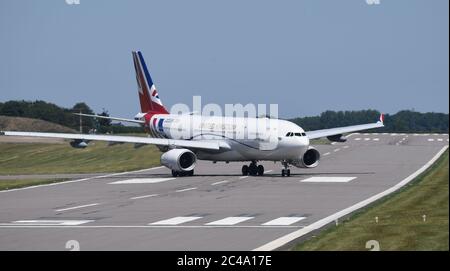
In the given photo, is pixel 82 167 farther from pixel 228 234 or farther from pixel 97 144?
pixel 228 234

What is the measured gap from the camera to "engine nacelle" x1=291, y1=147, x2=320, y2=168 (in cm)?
6425

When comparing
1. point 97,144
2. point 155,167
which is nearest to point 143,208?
point 155,167

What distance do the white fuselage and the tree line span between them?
89.5 ft

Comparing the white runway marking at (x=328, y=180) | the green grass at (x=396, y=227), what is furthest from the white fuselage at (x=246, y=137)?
the green grass at (x=396, y=227)

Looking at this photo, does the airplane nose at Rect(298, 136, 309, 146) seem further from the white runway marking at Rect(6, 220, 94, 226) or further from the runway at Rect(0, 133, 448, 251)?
the white runway marking at Rect(6, 220, 94, 226)

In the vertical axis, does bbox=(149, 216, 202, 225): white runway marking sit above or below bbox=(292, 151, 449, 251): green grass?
below

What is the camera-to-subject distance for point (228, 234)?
3122 cm

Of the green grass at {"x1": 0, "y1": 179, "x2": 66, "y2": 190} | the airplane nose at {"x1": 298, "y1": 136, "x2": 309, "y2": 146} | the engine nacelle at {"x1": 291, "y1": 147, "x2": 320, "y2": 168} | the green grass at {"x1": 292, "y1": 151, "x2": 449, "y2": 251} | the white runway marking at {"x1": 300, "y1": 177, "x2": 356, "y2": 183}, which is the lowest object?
the green grass at {"x1": 292, "y1": 151, "x2": 449, "y2": 251}

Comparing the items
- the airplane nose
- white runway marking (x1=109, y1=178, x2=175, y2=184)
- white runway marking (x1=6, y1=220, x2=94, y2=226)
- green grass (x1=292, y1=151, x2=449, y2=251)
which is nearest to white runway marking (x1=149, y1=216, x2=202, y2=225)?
white runway marking (x1=6, y1=220, x2=94, y2=226)

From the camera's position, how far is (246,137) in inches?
2522

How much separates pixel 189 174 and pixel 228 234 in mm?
33606

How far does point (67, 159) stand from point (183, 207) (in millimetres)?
45714

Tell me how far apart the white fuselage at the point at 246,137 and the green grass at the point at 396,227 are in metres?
17.3
